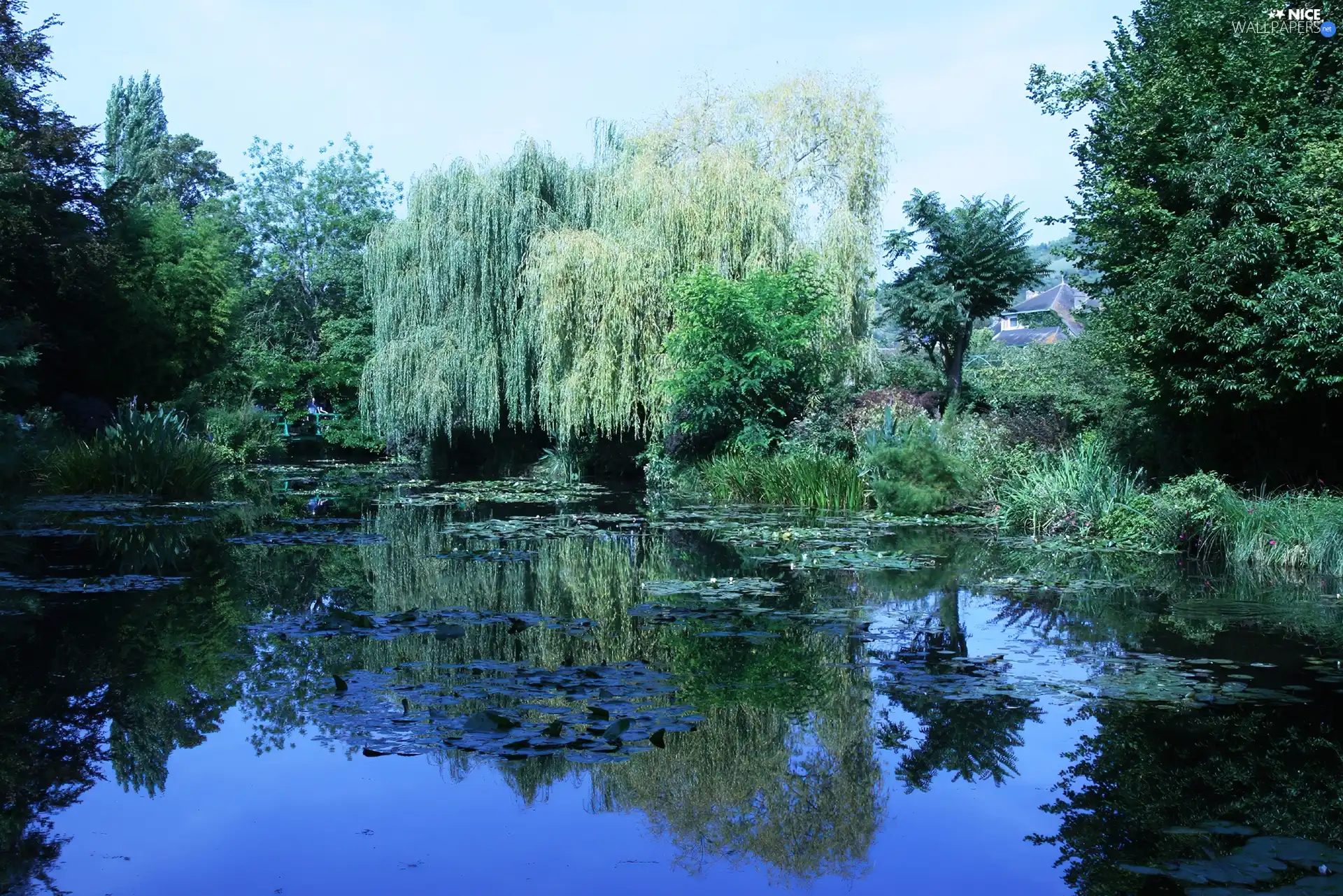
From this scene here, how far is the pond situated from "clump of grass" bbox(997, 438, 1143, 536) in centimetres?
323

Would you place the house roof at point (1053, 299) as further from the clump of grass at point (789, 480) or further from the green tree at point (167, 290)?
the clump of grass at point (789, 480)

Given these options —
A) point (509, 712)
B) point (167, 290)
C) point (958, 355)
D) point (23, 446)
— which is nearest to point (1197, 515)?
point (509, 712)

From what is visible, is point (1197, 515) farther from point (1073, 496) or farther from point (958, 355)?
point (958, 355)

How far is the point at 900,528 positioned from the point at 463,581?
702 cm

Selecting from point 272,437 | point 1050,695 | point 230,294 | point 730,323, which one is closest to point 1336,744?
point 1050,695

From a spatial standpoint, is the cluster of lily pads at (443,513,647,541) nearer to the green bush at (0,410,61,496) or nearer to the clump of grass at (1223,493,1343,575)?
the clump of grass at (1223,493,1343,575)

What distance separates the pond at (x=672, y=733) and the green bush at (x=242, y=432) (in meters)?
24.7

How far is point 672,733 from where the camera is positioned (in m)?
5.27

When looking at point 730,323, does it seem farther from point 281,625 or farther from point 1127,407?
point 281,625

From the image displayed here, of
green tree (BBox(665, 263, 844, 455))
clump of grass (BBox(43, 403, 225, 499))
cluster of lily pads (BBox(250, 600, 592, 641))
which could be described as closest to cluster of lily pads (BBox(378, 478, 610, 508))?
green tree (BBox(665, 263, 844, 455))

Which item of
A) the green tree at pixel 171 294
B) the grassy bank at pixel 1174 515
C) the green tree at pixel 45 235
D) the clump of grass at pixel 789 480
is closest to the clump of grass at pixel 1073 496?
the grassy bank at pixel 1174 515

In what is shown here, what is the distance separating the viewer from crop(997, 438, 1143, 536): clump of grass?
13672 millimetres

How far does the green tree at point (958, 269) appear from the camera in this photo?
86.9 ft

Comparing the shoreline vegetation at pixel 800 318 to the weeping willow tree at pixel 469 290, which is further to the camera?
the weeping willow tree at pixel 469 290
